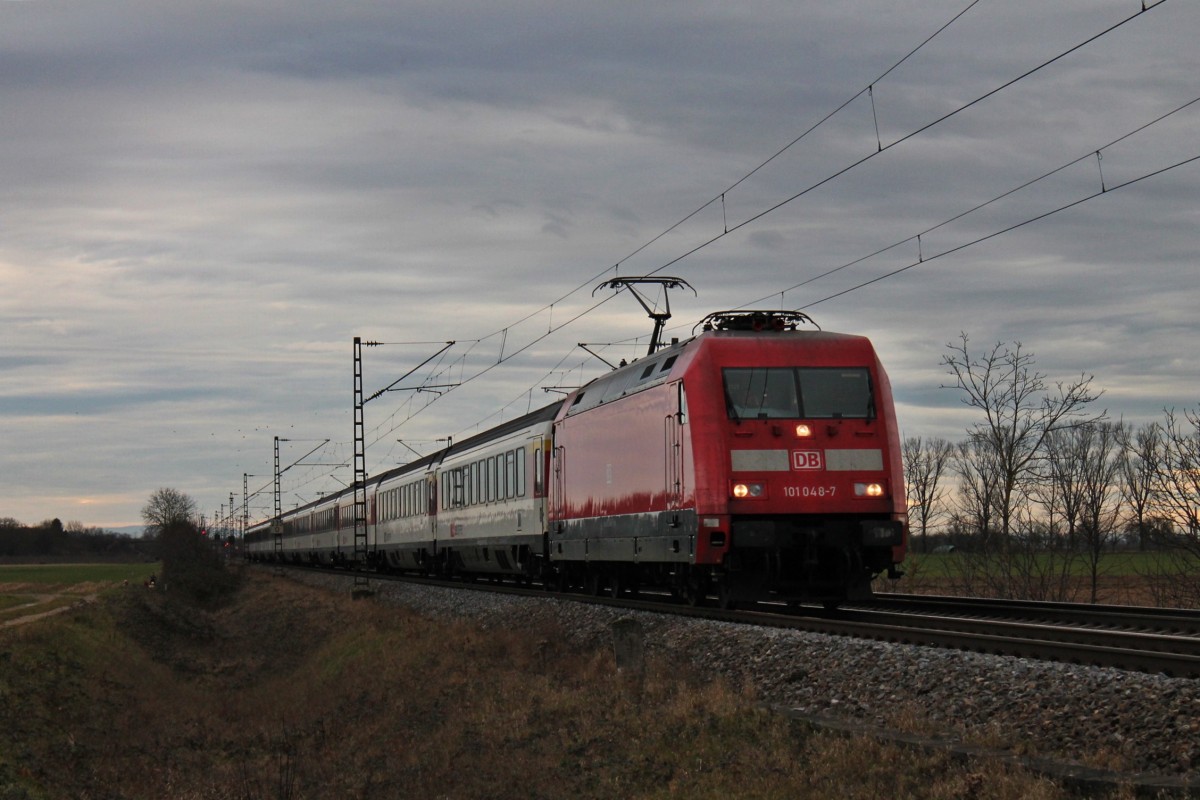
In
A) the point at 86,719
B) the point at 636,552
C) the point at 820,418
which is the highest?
the point at 820,418

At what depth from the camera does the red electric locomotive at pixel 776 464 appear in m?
17.3

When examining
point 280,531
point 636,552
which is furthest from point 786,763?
point 280,531

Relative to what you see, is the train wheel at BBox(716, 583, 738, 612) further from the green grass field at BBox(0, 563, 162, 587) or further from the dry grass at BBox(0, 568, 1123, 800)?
the green grass field at BBox(0, 563, 162, 587)

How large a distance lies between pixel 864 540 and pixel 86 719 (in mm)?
17454

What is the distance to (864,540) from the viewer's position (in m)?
17.2

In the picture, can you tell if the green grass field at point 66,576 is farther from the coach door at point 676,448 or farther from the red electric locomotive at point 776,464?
the red electric locomotive at point 776,464

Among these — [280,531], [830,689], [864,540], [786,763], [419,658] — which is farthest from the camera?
[280,531]

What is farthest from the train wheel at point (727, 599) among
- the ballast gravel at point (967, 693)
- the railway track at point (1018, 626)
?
the ballast gravel at point (967, 693)

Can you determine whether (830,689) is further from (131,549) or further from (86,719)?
(131,549)

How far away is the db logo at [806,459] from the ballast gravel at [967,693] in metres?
2.54

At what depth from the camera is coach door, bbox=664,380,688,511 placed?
1819 centimetres

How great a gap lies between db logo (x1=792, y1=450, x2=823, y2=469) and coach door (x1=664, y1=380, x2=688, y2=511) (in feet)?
5.24

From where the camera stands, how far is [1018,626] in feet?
47.7

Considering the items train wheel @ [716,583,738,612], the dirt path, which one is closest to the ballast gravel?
train wheel @ [716,583,738,612]
